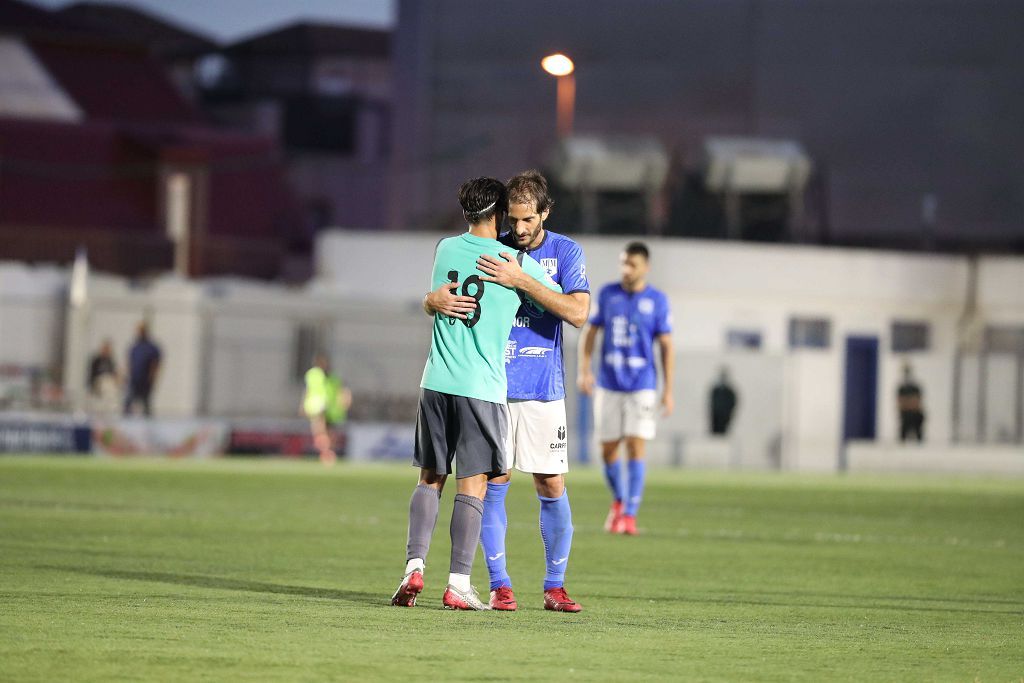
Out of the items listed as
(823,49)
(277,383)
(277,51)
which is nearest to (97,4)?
(277,51)

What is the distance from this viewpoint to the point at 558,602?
909 centimetres

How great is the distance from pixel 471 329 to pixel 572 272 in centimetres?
65

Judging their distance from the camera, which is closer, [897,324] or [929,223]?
[897,324]

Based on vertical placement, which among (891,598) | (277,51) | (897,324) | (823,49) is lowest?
(891,598)

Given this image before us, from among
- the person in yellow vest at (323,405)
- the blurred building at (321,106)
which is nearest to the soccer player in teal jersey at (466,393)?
the person in yellow vest at (323,405)

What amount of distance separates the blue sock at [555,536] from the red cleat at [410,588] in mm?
651

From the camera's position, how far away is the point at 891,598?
10516mm

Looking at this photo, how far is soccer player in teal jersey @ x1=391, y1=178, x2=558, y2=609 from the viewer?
8820 mm

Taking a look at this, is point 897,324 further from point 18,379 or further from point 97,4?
point 97,4

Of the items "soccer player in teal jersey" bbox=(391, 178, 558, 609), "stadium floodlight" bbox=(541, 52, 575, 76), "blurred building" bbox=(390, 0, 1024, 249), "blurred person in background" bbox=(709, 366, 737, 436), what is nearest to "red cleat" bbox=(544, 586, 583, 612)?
"soccer player in teal jersey" bbox=(391, 178, 558, 609)

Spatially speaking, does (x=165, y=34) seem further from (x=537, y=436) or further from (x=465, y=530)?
(x=465, y=530)

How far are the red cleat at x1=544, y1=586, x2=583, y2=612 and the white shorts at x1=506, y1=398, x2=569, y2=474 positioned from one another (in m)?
0.58

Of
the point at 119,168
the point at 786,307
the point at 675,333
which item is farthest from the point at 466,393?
the point at 119,168

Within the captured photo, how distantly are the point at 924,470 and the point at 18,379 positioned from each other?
53.6ft
